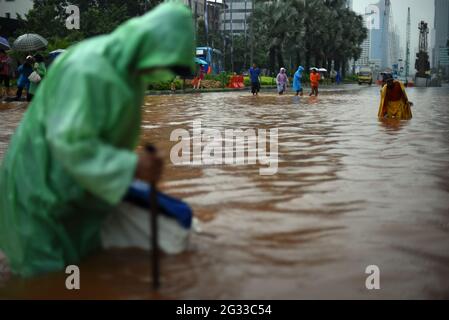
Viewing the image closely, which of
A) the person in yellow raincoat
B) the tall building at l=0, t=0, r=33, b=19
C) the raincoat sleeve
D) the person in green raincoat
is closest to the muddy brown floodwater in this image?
the person in green raincoat

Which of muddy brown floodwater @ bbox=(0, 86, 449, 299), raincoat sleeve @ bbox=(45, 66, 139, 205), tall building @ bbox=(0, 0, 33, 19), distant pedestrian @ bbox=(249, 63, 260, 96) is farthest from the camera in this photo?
tall building @ bbox=(0, 0, 33, 19)

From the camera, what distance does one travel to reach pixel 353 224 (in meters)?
4.31

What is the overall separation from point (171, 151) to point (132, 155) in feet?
17.4

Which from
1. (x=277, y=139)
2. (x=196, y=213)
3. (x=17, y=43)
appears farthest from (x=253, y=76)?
(x=196, y=213)

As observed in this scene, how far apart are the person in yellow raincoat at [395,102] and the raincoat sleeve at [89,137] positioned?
11.9 metres

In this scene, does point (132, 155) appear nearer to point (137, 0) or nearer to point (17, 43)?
point (17, 43)

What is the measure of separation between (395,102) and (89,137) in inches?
483

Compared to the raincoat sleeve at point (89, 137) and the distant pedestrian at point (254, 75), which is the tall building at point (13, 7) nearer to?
the distant pedestrian at point (254, 75)

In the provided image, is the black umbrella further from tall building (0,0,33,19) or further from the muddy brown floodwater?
tall building (0,0,33,19)

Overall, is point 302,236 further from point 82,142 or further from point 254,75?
point 254,75

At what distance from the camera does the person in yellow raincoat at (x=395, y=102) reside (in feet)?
46.1

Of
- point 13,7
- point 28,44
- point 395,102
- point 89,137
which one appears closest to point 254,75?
point 28,44

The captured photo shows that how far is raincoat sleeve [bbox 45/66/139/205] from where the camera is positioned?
2764mm

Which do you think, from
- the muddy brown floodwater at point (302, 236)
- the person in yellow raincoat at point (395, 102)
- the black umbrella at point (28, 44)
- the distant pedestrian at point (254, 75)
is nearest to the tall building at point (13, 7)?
the distant pedestrian at point (254, 75)
